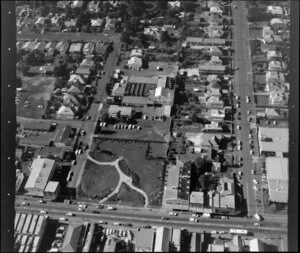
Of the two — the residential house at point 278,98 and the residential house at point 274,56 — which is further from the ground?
the residential house at point 274,56

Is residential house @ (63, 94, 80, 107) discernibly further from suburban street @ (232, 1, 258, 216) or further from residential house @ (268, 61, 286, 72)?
residential house @ (268, 61, 286, 72)

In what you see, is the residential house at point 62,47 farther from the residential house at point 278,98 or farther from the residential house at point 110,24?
the residential house at point 278,98

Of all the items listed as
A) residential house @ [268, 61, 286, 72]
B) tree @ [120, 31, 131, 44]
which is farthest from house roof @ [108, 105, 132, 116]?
residential house @ [268, 61, 286, 72]

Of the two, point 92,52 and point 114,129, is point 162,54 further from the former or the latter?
point 114,129

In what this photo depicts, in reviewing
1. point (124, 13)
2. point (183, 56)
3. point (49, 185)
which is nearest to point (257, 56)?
point (183, 56)

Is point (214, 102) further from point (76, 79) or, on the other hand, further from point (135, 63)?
point (76, 79)

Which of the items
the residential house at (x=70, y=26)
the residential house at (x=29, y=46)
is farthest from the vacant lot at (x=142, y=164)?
the residential house at (x=70, y=26)
